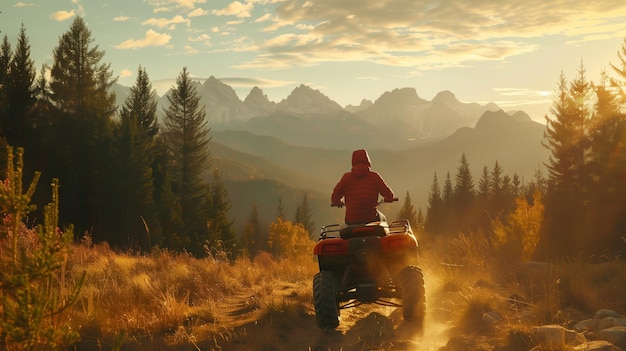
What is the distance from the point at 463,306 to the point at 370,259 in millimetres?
1946

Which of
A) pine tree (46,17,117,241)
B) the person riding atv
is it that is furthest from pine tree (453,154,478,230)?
the person riding atv

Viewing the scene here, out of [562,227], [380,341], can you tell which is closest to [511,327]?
[380,341]

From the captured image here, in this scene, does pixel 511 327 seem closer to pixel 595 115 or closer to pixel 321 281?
pixel 321 281

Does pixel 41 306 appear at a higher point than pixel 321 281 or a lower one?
higher

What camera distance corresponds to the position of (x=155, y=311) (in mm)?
5973

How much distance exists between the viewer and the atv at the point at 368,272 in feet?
19.9

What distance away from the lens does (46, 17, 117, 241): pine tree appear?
116ft

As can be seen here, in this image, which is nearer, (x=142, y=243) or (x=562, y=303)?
(x=562, y=303)

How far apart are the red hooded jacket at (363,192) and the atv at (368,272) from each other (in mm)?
823

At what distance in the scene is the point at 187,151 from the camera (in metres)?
47.6

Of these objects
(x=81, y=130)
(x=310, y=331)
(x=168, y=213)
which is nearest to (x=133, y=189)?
(x=168, y=213)

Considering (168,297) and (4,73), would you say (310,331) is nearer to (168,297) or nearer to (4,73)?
(168,297)

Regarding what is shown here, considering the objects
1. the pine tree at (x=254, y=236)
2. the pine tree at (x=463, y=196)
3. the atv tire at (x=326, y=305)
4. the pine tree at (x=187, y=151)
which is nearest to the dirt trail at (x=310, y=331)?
the atv tire at (x=326, y=305)

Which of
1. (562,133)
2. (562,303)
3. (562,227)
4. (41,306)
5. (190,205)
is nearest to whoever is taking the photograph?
(41,306)
